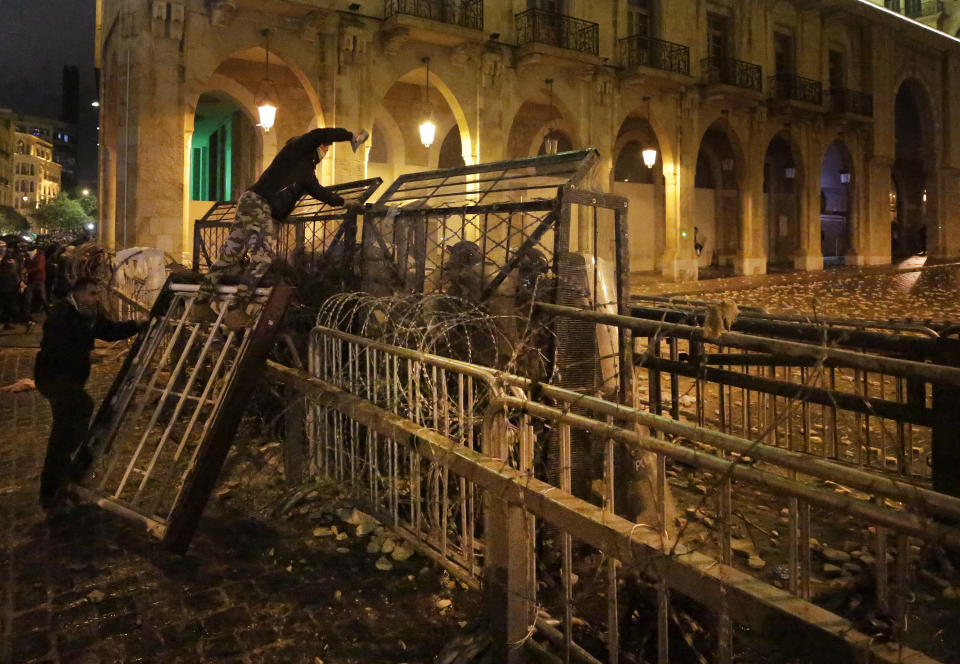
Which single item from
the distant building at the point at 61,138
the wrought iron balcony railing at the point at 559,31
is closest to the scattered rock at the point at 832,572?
the wrought iron balcony railing at the point at 559,31

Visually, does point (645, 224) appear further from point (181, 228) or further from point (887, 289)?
point (181, 228)

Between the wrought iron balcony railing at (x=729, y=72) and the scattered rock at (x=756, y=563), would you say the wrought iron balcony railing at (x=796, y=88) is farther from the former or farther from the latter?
the scattered rock at (x=756, y=563)

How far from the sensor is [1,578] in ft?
13.1

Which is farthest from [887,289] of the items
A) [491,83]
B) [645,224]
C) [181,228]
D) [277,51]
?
[181,228]

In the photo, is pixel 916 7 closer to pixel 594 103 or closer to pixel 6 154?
pixel 594 103

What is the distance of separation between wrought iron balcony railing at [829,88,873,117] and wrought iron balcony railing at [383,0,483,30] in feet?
58.9

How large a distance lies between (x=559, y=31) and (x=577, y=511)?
21.0m

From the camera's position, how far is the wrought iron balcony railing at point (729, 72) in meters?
24.8

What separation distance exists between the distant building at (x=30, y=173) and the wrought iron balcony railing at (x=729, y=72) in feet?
329

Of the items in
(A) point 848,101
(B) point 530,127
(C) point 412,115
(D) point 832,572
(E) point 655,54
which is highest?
(A) point 848,101

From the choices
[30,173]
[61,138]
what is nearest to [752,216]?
[30,173]

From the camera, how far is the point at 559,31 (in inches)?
834

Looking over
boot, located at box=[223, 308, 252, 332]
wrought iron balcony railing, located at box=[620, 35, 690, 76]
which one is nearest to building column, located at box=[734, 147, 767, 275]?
wrought iron balcony railing, located at box=[620, 35, 690, 76]

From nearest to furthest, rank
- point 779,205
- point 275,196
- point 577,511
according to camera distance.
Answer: point 577,511, point 275,196, point 779,205
